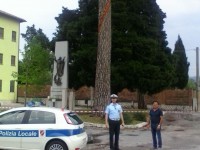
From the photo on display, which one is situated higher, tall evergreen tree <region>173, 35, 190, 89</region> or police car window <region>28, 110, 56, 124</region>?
tall evergreen tree <region>173, 35, 190, 89</region>

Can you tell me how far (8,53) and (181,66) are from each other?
24446 mm

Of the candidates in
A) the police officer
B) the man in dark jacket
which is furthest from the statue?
the police officer

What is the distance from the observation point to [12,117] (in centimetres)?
1247

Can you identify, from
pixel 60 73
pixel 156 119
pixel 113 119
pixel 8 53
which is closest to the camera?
pixel 113 119

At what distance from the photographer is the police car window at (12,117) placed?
40.7 feet

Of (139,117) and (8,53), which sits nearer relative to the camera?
(139,117)

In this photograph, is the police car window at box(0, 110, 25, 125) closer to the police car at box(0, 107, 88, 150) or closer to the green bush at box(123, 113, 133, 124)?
the police car at box(0, 107, 88, 150)

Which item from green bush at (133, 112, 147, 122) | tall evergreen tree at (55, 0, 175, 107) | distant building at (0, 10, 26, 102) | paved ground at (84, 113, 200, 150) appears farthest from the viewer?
distant building at (0, 10, 26, 102)

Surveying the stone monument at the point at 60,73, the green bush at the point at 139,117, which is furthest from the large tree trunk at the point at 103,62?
the stone monument at the point at 60,73

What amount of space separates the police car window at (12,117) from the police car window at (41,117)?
1.00ft

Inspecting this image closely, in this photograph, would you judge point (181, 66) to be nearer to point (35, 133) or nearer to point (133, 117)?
point (133, 117)

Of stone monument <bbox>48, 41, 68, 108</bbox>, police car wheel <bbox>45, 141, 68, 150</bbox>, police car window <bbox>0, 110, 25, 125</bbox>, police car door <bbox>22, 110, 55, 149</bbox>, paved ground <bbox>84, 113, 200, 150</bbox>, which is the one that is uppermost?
stone monument <bbox>48, 41, 68, 108</bbox>

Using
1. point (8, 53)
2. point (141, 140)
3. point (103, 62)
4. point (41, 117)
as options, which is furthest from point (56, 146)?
point (8, 53)

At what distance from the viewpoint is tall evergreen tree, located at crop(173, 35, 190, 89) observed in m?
59.4
